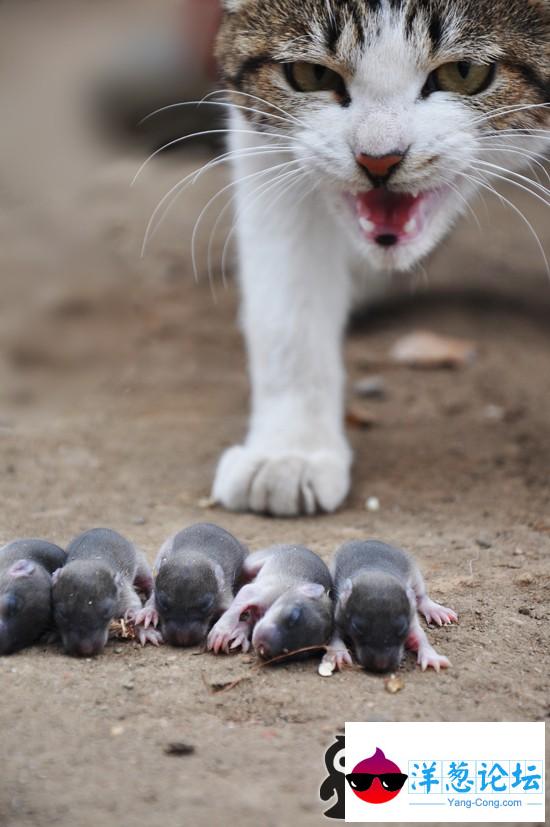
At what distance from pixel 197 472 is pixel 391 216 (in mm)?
1019

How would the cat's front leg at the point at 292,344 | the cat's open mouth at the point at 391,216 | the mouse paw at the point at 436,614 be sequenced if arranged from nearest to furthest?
Answer: 1. the mouse paw at the point at 436,614
2. the cat's open mouth at the point at 391,216
3. the cat's front leg at the point at 292,344

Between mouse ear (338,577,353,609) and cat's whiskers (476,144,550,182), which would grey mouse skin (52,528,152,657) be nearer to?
mouse ear (338,577,353,609)

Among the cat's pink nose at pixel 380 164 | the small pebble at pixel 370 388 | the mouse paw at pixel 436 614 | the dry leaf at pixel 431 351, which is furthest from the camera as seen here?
the dry leaf at pixel 431 351

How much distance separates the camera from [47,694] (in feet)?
6.39

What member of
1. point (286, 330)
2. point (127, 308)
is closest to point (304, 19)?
point (286, 330)

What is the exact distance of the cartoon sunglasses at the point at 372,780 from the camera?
174 cm

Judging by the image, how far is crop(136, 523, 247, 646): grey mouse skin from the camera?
2.12 meters

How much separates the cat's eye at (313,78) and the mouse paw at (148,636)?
1261mm

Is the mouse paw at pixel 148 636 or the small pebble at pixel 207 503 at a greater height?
the mouse paw at pixel 148 636

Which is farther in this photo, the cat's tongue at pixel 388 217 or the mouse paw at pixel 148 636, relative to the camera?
the cat's tongue at pixel 388 217

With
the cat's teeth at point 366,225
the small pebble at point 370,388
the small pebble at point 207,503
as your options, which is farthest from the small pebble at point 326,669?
the small pebble at point 370,388

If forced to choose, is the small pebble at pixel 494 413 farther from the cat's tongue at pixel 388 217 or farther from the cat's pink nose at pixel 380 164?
the cat's pink nose at pixel 380 164

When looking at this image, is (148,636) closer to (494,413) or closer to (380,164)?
(380,164)

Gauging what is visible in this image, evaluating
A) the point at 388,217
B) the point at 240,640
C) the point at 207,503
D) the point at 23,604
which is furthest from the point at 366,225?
the point at 23,604
